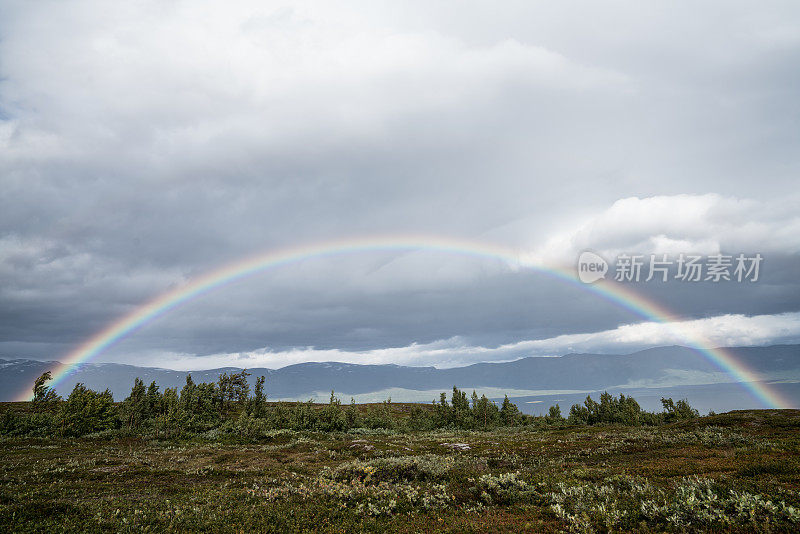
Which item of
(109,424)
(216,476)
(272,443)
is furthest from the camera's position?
(109,424)

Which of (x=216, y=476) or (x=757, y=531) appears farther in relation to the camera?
(x=216, y=476)

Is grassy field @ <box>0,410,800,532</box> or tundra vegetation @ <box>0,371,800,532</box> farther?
tundra vegetation @ <box>0,371,800,532</box>

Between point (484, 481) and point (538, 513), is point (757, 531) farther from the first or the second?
point (484, 481)

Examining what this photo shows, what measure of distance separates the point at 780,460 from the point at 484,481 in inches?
644

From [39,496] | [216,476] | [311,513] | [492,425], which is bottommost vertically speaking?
[492,425]

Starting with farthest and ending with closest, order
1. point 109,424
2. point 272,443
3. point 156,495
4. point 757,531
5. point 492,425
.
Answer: point 492,425 < point 109,424 < point 272,443 < point 156,495 < point 757,531

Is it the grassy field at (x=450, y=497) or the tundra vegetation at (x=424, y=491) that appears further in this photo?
the tundra vegetation at (x=424, y=491)

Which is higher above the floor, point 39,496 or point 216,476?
point 39,496

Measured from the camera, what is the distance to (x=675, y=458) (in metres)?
25.6

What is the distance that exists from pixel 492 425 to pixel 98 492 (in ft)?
284

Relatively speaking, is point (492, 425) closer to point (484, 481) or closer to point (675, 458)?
point (675, 458)

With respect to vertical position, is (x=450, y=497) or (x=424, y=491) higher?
(x=450, y=497)

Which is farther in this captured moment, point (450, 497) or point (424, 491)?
point (424, 491)

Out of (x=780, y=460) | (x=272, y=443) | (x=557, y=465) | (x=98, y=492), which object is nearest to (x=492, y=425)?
(x=272, y=443)
